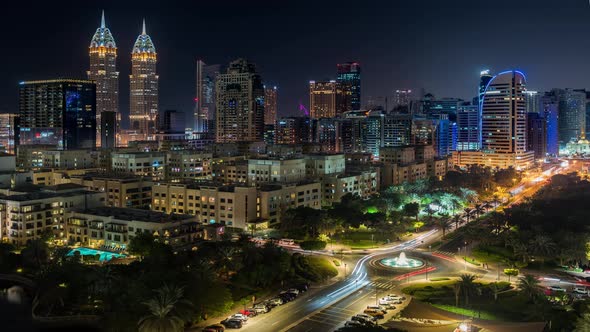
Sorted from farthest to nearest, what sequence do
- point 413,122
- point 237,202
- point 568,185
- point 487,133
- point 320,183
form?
point 413,122
point 487,133
point 568,185
point 320,183
point 237,202

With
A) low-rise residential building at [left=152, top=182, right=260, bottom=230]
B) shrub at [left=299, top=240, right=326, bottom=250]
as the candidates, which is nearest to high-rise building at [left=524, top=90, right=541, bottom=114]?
low-rise residential building at [left=152, top=182, right=260, bottom=230]

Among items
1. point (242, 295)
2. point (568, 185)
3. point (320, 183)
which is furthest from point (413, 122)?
point (242, 295)

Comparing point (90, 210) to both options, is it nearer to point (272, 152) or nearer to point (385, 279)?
point (385, 279)

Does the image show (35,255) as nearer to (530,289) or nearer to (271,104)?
(530,289)

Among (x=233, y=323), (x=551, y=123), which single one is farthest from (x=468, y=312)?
(x=551, y=123)

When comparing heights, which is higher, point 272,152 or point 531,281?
point 272,152

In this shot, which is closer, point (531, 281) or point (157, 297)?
point (157, 297)

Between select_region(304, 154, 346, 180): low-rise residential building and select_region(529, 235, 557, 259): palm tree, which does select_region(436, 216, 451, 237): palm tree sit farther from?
select_region(304, 154, 346, 180): low-rise residential building

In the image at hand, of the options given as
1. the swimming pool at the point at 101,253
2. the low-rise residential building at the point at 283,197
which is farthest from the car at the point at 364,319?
the low-rise residential building at the point at 283,197
